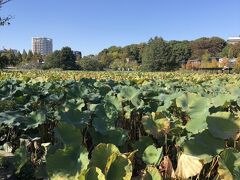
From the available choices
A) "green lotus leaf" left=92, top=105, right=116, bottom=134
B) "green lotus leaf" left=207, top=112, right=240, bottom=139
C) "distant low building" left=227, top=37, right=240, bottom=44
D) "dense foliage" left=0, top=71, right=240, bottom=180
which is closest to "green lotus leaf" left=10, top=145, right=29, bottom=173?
"dense foliage" left=0, top=71, right=240, bottom=180

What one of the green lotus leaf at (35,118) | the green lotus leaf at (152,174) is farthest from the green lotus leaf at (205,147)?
the green lotus leaf at (35,118)

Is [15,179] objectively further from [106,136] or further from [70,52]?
[70,52]

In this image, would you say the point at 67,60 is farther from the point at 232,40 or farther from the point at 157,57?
the point at 232,40

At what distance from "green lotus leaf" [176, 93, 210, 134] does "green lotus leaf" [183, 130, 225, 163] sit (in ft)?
0.77

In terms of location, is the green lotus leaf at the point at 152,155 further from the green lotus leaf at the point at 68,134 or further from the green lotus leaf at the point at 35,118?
the green lotus leaf at the point at 35,118

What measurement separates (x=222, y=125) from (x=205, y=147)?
0.53 ft

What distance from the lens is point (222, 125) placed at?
218 cm

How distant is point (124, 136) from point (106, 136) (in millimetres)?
145

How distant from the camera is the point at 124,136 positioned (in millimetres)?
2529

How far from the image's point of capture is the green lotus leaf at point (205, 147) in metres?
2.12

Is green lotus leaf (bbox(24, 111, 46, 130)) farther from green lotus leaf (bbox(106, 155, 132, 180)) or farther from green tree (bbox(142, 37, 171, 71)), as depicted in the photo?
green tree (bbox(142, 37, 171, 71))

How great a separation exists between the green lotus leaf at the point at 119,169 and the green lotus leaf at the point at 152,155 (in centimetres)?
42

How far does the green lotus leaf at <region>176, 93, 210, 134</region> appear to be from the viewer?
2.46 metres

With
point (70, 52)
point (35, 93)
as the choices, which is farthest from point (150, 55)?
point (35, 93)
